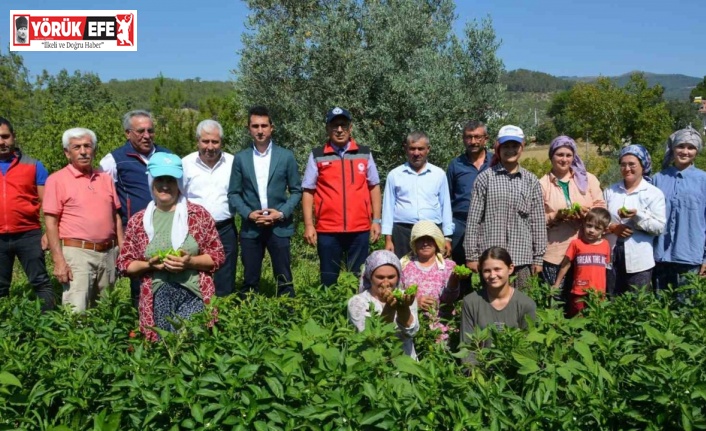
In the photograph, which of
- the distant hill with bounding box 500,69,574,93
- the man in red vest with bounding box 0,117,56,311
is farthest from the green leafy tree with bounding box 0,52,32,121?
the distant hill with bounding box 500,69,574,93

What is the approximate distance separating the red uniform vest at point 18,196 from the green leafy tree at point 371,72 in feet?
16.5

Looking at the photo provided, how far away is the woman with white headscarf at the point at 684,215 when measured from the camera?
5.09m

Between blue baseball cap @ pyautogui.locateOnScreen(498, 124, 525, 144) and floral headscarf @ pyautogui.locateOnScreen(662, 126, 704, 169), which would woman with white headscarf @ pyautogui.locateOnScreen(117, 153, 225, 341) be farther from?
floral headscarf @ pyautogui.locateOnScreen(662, 126, 704, 169)

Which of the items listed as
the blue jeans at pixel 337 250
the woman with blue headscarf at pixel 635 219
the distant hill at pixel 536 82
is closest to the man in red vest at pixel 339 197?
the blue jeans at pixel 337 250

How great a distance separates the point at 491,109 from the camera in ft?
32.9

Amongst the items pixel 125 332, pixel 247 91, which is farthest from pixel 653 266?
pixel 247 91

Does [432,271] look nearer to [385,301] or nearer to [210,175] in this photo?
[385,301]

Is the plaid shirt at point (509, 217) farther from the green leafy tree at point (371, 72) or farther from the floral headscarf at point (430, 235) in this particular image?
the green leafy tree at point (371, 72)

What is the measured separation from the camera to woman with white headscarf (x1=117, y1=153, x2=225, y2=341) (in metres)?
3.84

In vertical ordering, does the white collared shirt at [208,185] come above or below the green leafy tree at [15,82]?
below

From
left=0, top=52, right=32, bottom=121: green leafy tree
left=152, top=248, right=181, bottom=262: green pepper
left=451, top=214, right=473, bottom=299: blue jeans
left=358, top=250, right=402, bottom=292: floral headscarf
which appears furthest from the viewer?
left=0, top=52, right=32, bottom=121: green leafy tree

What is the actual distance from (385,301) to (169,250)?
1335 millimetres

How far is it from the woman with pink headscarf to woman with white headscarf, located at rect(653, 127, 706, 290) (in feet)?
2.22

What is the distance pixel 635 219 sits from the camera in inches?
196
